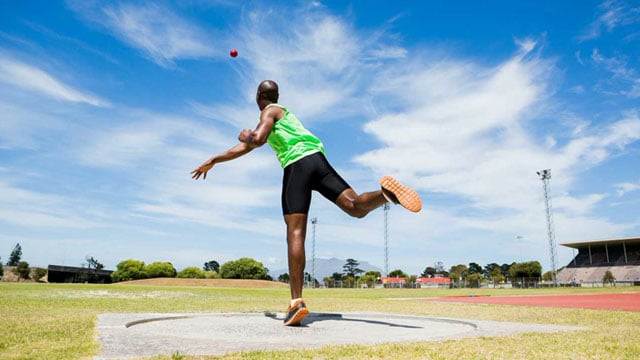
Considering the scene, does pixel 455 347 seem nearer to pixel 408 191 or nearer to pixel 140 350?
pixel 408 191

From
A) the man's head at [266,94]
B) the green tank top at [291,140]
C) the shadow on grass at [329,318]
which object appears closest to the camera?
the shadow on grass at [329,318]

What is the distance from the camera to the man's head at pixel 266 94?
6340 millimetres

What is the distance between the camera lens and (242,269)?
2788 inches

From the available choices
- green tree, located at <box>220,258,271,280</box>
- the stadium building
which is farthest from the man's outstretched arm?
the stadium building

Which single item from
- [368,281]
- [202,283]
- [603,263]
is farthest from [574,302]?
[368,281]

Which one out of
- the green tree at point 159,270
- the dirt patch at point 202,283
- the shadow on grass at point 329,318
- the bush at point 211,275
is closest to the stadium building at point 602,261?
the dirt patch at point 202,283

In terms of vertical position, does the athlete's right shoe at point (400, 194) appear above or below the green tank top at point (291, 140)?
below

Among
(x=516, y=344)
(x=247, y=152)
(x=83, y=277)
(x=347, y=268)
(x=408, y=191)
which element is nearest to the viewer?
(x=516, y=344)

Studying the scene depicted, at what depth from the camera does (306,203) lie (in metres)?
5.79

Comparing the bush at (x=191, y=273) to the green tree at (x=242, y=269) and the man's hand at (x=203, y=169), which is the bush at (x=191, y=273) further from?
Answer: the man's hand at (x=203, y=169)

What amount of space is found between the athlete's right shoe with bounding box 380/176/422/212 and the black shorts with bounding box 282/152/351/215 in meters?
1.01

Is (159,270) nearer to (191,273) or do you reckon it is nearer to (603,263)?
(191,273)

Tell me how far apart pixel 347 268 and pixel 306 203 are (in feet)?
467

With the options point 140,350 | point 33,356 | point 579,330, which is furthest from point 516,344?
point 33,356
